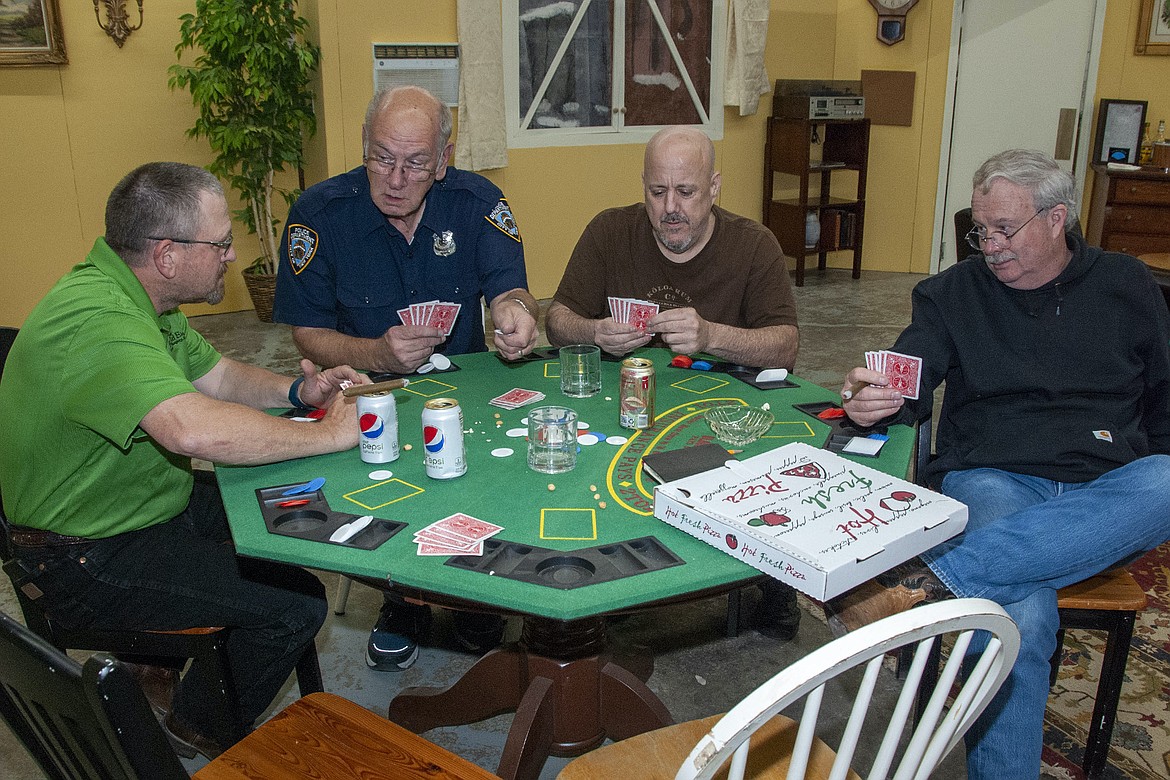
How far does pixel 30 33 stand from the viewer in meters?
5.57

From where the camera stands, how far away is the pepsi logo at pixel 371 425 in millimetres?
1984

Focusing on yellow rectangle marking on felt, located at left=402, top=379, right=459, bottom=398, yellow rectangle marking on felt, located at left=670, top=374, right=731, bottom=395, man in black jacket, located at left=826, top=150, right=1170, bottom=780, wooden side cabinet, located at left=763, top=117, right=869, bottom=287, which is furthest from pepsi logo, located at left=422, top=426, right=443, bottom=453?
wooden side cabinet, located at left=763, top=117, right=869, bottom=287

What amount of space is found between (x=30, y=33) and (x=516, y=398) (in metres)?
4.84

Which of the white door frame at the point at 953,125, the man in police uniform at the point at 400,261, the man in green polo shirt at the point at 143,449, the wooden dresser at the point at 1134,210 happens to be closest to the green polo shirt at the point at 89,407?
the man in green polo shirt at the point at 143,449

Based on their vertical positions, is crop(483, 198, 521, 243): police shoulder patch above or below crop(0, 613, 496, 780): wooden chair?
above

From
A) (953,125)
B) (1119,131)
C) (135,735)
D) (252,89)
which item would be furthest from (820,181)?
(135,735)

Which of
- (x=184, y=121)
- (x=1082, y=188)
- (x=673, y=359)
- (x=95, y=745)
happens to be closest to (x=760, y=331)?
(x=673, y=359)

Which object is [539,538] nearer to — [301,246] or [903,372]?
[903,372]

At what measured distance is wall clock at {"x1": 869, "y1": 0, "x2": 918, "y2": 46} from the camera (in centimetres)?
750

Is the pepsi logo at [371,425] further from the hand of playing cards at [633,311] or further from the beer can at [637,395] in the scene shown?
the hand of playing cards at [633,311]

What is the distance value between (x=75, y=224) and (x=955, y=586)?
5865 millimetres

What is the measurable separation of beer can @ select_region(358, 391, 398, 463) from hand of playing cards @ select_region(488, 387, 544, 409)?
0.43 metres

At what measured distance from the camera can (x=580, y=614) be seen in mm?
1498

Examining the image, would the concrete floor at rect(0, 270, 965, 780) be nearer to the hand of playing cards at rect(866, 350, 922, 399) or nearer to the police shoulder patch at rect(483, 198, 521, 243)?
the hand of playing cards at rect(866, 350, 922, 399)
